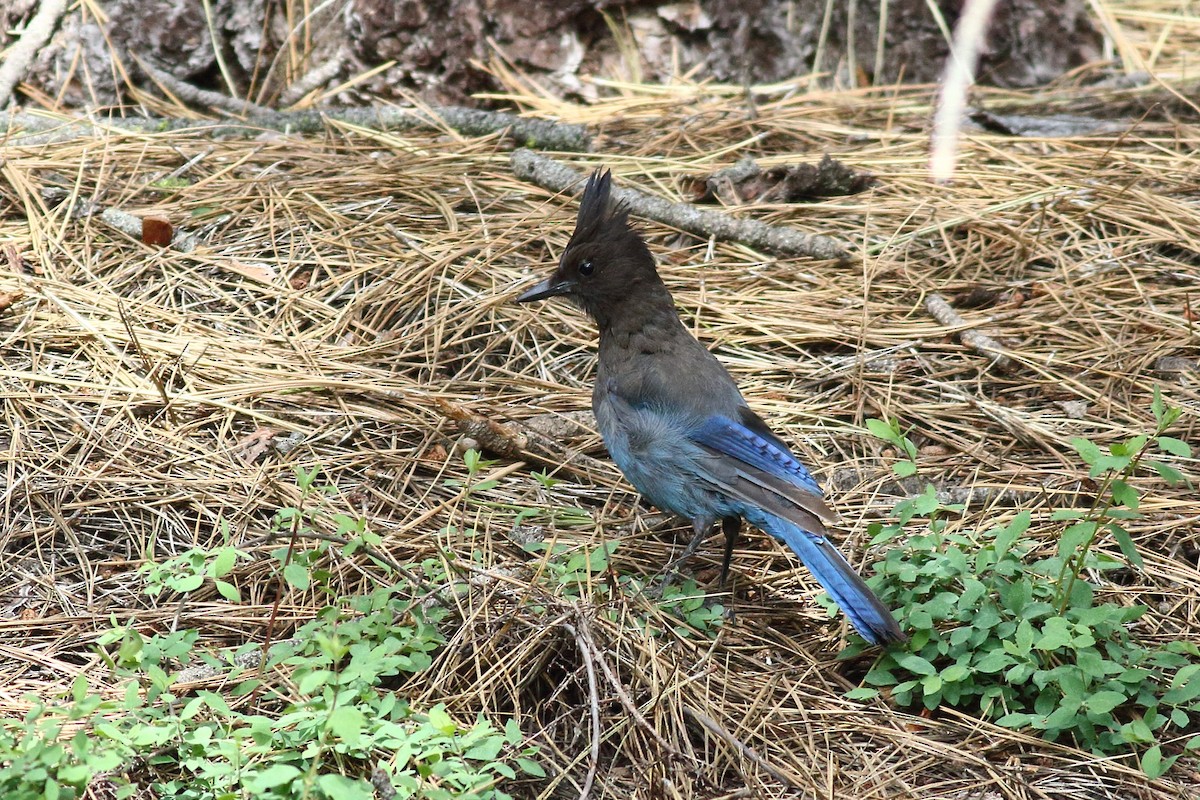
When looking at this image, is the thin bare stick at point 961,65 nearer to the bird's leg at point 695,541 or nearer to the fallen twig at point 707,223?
the fallen twig at point 707,223

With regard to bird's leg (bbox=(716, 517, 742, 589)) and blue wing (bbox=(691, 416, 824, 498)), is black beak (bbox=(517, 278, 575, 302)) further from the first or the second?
bird's leg (bbox=(716, 517, 742, 589))

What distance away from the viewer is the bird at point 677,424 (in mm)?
2893

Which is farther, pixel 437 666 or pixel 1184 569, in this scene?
pixel 1184 569

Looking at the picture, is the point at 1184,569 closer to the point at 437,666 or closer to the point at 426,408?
the point at 437,666

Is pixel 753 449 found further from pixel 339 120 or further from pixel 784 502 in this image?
pixel 339 120

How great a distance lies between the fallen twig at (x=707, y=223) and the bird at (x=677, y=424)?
2.02ft

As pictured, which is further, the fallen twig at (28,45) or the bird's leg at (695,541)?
the fallen twig at (28,45)

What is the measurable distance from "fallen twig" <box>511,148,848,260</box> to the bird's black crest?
24.5 inches

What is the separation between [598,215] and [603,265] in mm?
162

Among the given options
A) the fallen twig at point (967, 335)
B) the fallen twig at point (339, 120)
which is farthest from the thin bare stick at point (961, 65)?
the fallen twig at point (339, 120)

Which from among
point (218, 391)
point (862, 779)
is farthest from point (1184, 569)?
point (218, 391)

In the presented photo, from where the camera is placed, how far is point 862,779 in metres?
2.38

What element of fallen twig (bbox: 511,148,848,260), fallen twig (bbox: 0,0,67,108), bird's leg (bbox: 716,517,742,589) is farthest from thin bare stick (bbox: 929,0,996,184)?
fallen twig (bbox: 0,0,67,108)

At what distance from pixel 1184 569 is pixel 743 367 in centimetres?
153
